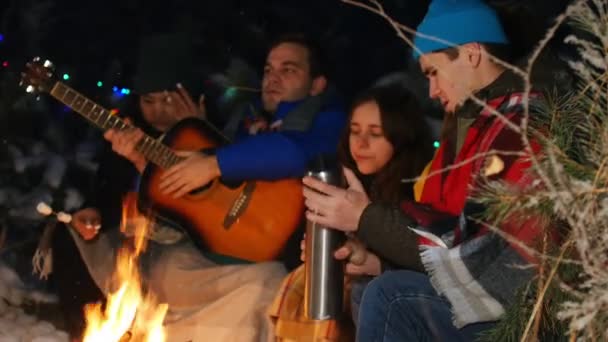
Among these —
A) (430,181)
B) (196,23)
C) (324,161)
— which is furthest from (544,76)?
(196,23)

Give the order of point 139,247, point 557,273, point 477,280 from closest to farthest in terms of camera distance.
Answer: point 557,273, point 477,280, point 139,247

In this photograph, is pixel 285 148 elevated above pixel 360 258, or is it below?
above

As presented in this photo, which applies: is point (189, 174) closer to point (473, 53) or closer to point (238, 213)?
Answer: point (238, 213)

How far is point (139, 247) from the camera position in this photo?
448cm

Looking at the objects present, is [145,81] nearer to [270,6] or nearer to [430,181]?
[270,6]

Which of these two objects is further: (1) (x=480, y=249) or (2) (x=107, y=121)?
(2) (x=107, y=121)

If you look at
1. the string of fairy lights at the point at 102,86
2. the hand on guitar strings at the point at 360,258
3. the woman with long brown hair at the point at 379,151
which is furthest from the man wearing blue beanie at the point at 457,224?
the string of fairy lights at the point at 102,86

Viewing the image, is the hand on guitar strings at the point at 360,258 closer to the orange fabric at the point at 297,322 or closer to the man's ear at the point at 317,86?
the orange fabric at the point at 297,322

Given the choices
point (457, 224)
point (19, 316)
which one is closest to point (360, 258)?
point (457, 224)

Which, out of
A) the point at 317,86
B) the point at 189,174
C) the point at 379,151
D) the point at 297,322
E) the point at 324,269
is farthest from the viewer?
the point at 317,86

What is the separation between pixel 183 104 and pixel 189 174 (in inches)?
22.5

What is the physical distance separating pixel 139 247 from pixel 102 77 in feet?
3.87

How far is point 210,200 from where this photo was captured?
4227 millimetres

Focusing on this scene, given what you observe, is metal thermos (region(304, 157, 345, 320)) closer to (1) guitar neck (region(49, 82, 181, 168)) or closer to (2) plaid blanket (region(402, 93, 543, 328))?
(2) plaid blanket (region(402, 93, 543, 328))
